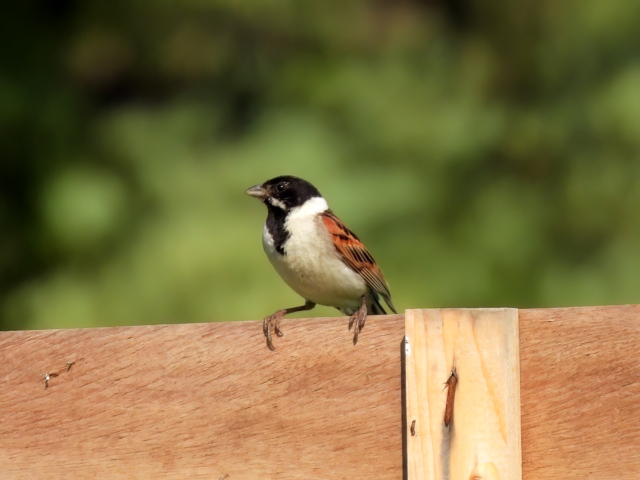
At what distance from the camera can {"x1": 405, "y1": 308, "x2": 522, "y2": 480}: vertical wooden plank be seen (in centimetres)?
156

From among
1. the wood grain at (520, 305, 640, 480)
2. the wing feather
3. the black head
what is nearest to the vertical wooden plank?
the wood grain at (520, 305, 640, 480)

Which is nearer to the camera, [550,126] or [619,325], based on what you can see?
[619,325]

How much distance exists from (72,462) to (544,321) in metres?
1.06

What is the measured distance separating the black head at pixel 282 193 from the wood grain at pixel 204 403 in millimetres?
1461

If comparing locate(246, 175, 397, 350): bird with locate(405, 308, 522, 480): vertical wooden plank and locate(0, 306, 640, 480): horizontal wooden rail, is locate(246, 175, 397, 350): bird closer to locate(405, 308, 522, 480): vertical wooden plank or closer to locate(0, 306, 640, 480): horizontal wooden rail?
locate(0, 306, 640, 480): horizontal wooden rail

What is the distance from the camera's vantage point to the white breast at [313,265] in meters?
3.12

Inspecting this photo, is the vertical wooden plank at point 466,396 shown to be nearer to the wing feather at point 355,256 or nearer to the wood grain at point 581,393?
the wood grain at point 581,393

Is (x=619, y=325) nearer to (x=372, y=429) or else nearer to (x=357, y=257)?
(x=372, y=429)

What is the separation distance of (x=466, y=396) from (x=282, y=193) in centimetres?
191

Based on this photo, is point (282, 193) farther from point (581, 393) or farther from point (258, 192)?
point (581, 393)

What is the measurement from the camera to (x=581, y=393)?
1597 millimetres

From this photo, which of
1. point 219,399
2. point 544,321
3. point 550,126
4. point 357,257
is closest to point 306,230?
point 357,257

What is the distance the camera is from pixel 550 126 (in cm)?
488

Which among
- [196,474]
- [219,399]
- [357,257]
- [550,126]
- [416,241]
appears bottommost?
[196,474]
